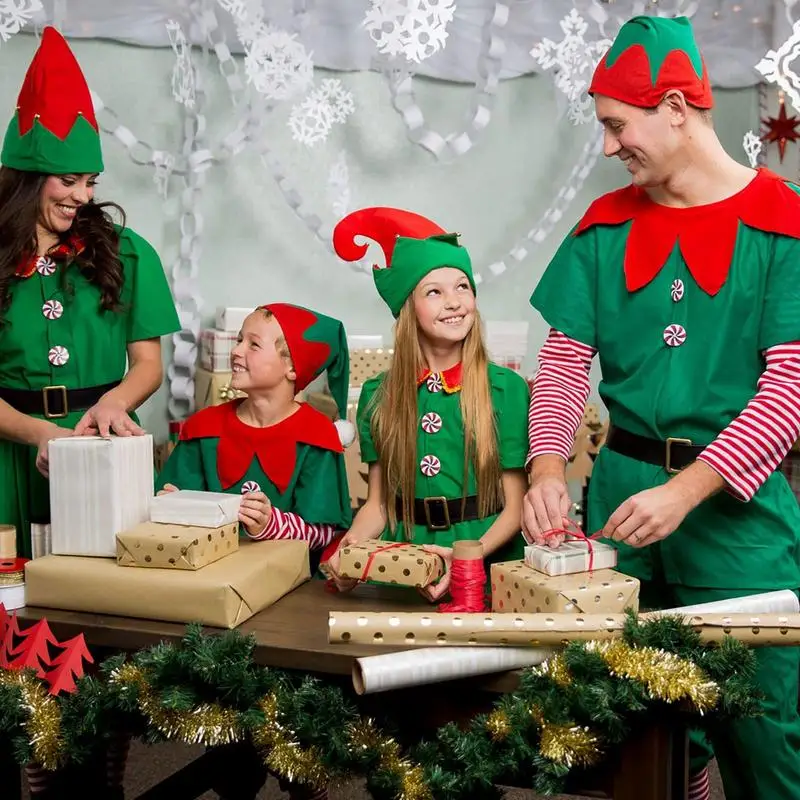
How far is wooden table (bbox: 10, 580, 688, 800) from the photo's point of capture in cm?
167

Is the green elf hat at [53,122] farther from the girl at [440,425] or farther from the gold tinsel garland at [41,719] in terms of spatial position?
the gold tinsel garland at [41,719]

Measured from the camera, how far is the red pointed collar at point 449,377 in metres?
2.57

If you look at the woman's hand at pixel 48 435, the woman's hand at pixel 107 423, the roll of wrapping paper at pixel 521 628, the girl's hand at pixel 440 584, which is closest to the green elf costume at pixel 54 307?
the woman's hand at pixel 48 435

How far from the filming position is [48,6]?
13.4 feet

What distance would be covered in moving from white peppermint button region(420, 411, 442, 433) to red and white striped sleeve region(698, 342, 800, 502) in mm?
752

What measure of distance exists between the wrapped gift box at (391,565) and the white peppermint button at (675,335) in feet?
1.91

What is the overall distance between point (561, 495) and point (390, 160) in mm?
3208

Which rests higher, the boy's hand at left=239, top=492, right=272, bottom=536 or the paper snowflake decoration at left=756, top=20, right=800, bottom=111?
the paper snowflake decoration at left=756, top=20, right=800, bottom=111

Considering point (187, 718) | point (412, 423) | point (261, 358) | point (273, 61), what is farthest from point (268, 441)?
point (273, 61)

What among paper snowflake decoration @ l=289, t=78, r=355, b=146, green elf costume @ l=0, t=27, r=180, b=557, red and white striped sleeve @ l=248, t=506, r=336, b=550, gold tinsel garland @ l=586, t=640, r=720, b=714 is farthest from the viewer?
paper snowflake decoration @ l=289, t=78, r=355, b=146

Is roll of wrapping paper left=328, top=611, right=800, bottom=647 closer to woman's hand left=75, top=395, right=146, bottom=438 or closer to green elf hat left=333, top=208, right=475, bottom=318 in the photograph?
woman's hand left=75, top=395, right=146, bottom=438

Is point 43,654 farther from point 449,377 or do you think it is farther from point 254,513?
point 449,377

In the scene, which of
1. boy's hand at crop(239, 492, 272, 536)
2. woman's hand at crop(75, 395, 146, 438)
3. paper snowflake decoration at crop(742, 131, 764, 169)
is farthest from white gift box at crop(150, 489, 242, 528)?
paper snowflake decoration at crop(742, 131, 764, 169)

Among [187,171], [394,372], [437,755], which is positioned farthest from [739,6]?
[437,755]
